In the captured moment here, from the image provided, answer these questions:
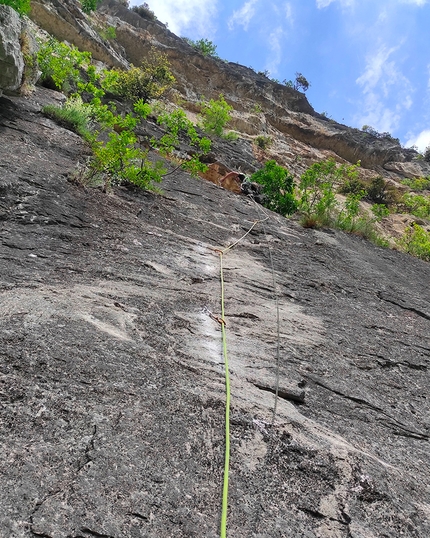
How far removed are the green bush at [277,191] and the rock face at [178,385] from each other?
468 cm

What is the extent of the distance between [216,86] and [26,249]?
30821mm

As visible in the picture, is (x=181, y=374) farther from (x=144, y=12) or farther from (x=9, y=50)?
(x=144, y=12)

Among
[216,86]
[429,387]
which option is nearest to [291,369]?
[429,387]

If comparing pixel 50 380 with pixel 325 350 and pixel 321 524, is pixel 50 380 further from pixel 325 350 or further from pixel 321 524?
pixel 325 350

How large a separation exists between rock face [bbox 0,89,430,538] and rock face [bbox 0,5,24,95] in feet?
4.02

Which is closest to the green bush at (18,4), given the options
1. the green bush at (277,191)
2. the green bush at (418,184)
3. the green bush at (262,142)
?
the green bush at (277,191)

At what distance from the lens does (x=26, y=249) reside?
141 inches

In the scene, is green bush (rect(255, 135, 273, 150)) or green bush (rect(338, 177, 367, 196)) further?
green bush (rect(255, 135, 273, 150))

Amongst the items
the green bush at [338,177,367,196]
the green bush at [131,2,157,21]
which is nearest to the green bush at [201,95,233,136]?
the green bush at [338,177,367,196]

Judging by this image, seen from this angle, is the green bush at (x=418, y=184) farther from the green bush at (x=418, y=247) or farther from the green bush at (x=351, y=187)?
the green bush at (x=418, y=247)

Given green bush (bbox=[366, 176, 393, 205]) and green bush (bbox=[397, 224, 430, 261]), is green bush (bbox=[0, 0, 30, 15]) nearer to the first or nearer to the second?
green bush (bbox=[397, 224, 430, 261])

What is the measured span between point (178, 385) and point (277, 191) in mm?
8512

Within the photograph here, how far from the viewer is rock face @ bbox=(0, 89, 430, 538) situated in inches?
69.3

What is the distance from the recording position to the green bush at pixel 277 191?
10.0m
